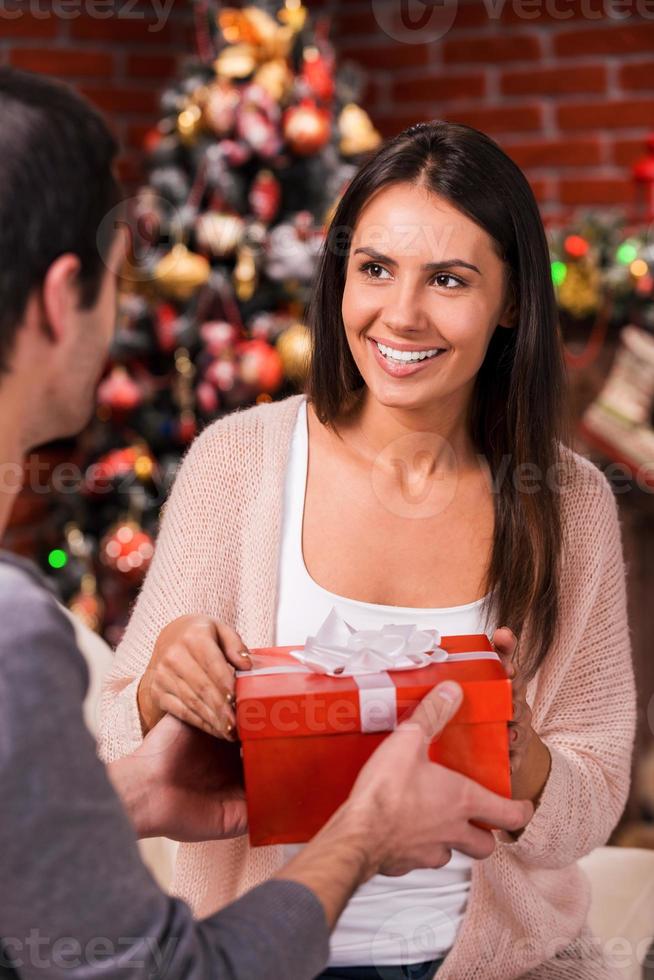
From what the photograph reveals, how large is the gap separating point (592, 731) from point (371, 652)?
1.63ft

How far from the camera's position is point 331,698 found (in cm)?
112

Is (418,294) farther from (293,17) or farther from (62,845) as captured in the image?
(293,17)

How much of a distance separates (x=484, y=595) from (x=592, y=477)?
253 millimetres

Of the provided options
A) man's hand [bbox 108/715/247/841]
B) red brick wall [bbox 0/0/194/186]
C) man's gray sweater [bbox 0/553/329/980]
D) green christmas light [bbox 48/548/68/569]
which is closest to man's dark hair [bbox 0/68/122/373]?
man's gray sweater [bbox 0/553/329/980]

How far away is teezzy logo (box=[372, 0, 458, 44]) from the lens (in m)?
3.43

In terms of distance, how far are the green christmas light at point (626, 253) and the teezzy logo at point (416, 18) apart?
938 millimetres

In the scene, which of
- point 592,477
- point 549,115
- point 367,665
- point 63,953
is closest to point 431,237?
point 592,477

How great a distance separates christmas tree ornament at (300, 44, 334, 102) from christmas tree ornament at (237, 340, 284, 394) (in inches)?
24.8

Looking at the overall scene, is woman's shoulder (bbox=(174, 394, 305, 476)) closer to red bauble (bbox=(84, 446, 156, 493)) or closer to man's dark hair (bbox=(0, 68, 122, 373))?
man's dark hair (bbox=(0, 68, 122, 373))

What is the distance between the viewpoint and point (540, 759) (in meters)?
1.37

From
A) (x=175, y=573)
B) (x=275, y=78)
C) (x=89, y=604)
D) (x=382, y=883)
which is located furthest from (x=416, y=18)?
(x=382, y=883)

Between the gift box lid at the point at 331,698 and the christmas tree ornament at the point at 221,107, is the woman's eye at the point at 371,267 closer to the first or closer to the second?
the gift box lid at the point at 331,698

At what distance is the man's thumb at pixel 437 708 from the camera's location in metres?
1.08

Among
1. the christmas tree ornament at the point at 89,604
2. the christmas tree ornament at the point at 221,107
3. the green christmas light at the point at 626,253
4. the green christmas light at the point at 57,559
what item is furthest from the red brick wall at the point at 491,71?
the christmas tree ornament at the point at 89,604
